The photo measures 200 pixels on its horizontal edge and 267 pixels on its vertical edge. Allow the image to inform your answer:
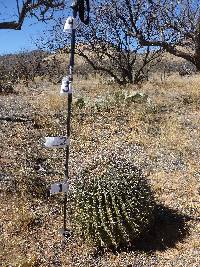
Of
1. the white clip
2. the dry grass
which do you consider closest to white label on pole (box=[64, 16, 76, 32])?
the white clip

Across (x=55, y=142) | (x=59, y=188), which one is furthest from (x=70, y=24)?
(x=59, y=188)

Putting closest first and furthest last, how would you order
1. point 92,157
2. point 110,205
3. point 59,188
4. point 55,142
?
point 110,205 < point 55,142 < point 59,188 < point 92,157

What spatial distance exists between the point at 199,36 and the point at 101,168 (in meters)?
7.38

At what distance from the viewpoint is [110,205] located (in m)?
5.23

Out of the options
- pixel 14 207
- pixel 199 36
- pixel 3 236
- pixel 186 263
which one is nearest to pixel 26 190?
pixel 14 207

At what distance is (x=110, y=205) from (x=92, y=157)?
2.71 m

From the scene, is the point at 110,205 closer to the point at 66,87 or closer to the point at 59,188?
the point at 59,188

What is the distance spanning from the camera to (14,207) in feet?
20.5

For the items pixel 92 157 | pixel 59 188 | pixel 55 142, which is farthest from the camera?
pixel 92 157

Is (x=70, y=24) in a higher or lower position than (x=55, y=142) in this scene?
higher

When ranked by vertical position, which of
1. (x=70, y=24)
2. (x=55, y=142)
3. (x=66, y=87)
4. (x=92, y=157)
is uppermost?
(x=70, y=24)

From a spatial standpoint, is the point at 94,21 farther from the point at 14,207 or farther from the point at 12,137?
the point at 14,207

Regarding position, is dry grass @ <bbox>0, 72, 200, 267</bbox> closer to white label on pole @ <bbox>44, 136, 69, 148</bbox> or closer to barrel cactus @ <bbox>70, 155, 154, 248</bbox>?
barrel cactus @ <bbox>70, 155, 154, 248</bbox>

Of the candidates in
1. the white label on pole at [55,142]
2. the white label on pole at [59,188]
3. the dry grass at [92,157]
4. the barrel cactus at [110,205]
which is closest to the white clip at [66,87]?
the white label on pole at [55,142]
